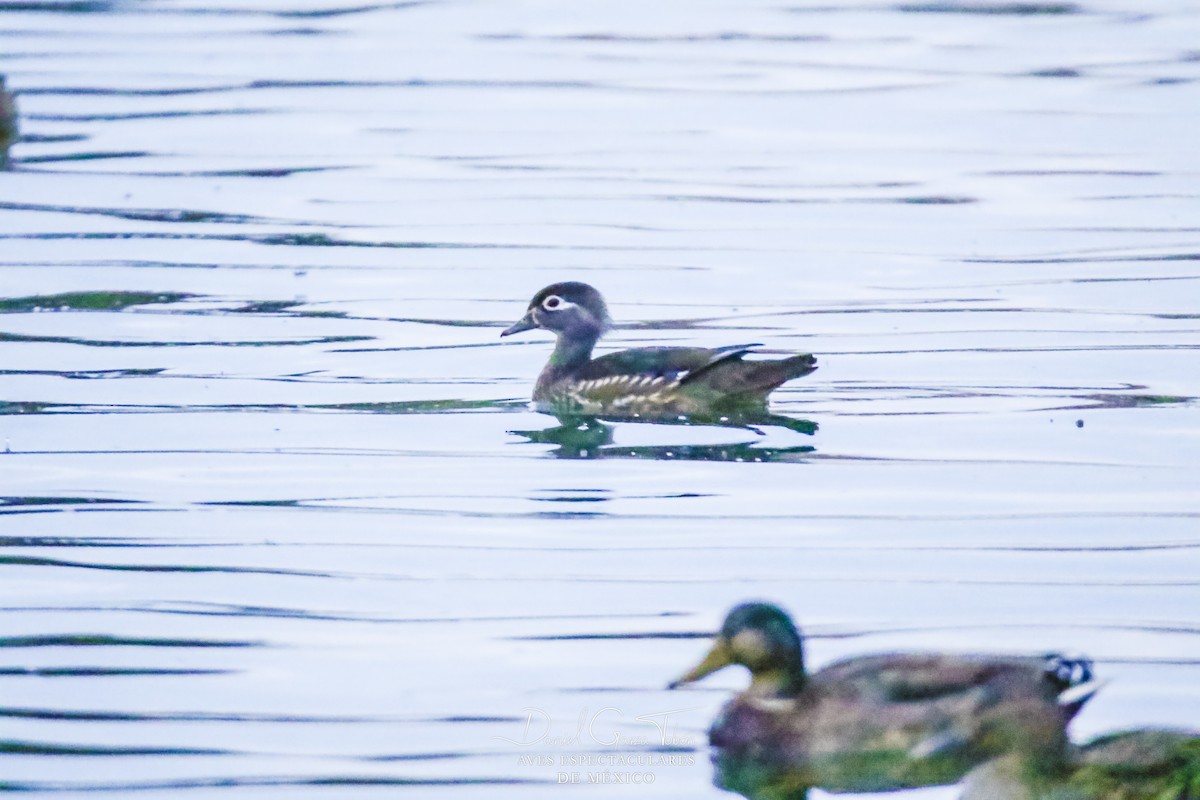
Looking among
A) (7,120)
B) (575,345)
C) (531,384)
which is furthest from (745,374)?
(7,120)

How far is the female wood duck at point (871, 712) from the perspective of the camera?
6691 mm

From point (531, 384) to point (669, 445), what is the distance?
62.7 inches

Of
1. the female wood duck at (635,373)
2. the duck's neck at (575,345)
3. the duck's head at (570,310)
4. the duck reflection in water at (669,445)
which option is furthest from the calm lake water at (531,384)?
the duck's head at (570,310)

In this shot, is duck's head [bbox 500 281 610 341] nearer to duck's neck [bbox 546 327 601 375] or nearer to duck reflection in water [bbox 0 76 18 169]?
duck's neck [bbox 546 327 601 375]

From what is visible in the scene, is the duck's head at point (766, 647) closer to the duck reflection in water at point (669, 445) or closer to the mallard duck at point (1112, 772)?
the mallard duck at point (1112, 772)

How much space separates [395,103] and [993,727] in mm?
13839

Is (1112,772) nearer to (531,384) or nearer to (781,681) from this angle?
(781,681)

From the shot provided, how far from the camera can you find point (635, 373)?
11.4 meters

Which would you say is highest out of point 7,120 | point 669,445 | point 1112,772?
point 7,120

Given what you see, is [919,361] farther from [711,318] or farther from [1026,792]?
[1026,792]

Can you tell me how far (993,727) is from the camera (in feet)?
21.9

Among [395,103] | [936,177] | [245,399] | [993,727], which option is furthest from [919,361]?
[395,103]

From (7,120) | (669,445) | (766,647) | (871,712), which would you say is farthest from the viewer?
(7,120)

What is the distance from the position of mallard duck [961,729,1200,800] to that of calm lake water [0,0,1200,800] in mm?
798
